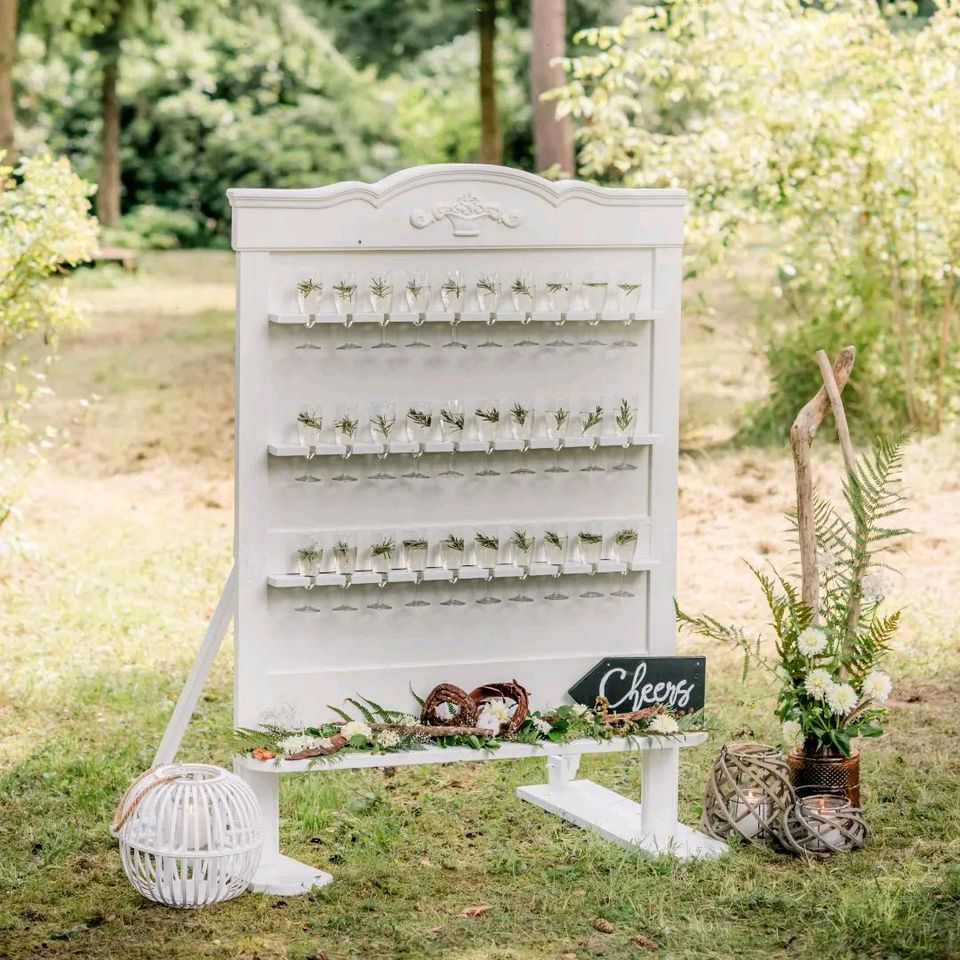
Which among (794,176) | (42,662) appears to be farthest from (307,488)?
(794,176)

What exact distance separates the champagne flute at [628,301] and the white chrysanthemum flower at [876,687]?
1121 mm

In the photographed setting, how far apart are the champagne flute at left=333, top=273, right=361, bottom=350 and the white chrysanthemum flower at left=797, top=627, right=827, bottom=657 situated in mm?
1468

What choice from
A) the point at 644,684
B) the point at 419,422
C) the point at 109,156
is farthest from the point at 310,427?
the point at 109,156

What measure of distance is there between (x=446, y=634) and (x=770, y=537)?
4161 mm

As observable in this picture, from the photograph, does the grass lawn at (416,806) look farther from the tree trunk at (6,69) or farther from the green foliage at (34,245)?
the tree trunk at (6,69)

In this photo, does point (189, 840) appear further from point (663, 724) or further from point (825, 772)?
point (825, 772)

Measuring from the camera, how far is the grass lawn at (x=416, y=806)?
3.74 meters

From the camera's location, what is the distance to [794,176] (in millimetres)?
9188

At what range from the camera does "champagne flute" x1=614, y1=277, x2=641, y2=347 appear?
4.24 m

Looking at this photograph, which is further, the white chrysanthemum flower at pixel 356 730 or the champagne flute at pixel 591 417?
the champagne flute at pixel 591 417

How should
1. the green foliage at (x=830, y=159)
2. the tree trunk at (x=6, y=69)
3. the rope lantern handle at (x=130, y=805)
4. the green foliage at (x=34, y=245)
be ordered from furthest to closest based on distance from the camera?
the tree trunk at (x=6, y=69) < the green foliage at (x=830, y=159) < the green foliage at (x=34, y=245) < the rope lantern handle at (x=130, y=805)

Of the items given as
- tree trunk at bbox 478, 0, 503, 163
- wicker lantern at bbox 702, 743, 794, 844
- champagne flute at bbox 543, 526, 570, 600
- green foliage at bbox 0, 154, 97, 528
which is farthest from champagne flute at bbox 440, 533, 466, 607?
tree trunk at bbox 478, 0, 503, 163

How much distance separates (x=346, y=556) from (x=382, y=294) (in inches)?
27.0

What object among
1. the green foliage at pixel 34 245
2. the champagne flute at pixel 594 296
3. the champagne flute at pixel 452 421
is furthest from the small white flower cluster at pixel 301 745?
the green foliage at pixel 34 245
